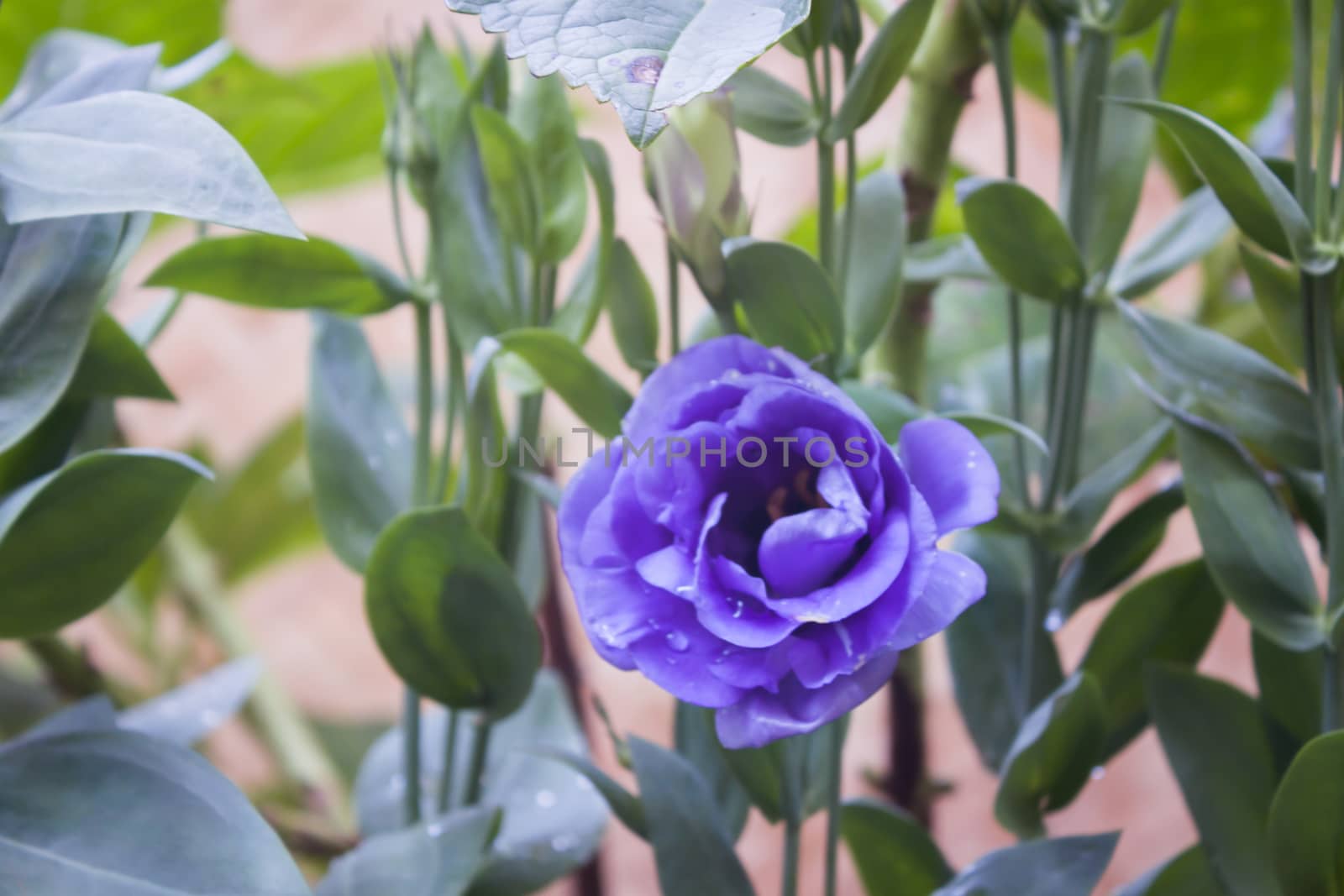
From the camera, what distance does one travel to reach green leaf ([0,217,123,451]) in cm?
25

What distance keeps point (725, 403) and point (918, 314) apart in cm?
19

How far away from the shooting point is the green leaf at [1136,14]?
25 centimetres

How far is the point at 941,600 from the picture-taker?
20 centimetres

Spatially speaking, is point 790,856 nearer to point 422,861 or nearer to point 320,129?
point 422,861

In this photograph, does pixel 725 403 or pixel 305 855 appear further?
pixel 305 855

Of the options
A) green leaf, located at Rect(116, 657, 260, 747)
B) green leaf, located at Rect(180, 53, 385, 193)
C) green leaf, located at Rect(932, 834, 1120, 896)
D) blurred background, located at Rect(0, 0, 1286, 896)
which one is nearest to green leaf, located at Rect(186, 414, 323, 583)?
blurred background, located at Rect(0, 0, 1286, 896)

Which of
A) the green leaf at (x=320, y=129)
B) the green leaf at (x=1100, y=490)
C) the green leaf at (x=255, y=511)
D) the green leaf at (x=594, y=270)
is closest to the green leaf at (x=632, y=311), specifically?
the green leaf at (x=594, y=270)

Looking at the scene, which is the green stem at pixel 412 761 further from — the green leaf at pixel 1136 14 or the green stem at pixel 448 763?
the green leaf at pixel 1136 14

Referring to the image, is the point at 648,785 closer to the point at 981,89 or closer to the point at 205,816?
the point at 205,816

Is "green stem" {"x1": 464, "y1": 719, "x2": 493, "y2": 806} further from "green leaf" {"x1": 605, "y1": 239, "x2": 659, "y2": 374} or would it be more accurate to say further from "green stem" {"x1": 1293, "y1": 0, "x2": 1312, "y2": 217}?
"green stem" {"x1": 1293, "y1": 0, "x2": 1312, "y2": 217}

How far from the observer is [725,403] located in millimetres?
216

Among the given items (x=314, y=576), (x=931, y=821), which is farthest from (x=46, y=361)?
(x=314, y=576)

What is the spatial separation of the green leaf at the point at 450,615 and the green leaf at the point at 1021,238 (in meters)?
0.13

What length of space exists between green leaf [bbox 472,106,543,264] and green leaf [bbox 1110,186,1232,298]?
15 centimetres
